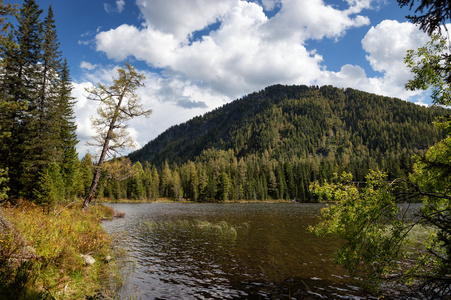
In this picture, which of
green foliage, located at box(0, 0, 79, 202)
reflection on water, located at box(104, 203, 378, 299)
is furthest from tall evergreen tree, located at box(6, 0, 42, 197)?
reflection on water, located at box(104, 203, 378, 299)

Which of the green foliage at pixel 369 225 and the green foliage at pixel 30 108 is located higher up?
the green foliage at pixel 30 108

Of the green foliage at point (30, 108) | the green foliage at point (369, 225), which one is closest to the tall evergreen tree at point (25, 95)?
the green foliage at point (30, 108)

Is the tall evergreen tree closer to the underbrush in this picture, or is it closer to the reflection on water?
the reflection on water

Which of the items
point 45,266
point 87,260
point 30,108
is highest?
point 30,108

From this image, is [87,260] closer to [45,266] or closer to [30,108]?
[45,266]

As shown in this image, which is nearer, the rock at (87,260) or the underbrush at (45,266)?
the underbrush at (45,266)

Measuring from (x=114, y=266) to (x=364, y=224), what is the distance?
13858mm

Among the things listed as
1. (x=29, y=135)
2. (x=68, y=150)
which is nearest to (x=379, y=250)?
(x=29, y=135)

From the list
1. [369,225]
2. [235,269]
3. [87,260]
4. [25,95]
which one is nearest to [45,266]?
[87,260]

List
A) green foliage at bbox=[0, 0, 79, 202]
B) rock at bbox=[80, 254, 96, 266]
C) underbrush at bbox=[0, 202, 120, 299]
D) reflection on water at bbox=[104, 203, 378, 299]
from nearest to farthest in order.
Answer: underbrush at bbox=[0, 202, 120, 299], reflection on water at bbox=[104, 203, 378, 299], rock at bbox=[80, 254, 96, 266], green foliage at bbox=[0, 0, 79, 202]

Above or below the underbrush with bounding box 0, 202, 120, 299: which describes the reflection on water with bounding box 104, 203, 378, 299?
below

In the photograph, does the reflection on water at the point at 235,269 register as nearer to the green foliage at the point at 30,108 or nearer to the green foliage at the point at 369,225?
the green foliage at the point at 369,225

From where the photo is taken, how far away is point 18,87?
86.8 ft

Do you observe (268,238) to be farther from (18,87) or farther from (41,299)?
(18,87)
